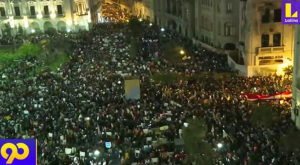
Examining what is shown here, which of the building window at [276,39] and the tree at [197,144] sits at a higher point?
the building window at [276,39]

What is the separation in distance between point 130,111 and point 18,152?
58.9 feet

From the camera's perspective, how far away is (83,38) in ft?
196

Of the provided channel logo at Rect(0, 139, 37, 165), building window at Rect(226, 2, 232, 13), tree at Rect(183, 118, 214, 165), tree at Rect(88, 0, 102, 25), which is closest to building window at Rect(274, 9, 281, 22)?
building window at Rect(226, 2, 232, 13)

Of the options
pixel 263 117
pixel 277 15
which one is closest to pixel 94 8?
pixel 277 15

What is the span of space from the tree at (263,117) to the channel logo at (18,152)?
17291 mm

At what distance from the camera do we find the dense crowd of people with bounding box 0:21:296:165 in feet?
86.7

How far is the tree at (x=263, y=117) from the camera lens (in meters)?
28.7

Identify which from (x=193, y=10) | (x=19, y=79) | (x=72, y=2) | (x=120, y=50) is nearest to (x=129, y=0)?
(x=72, y=2)

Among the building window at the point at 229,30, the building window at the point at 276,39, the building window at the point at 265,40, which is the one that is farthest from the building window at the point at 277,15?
the building window at the point at 229,30

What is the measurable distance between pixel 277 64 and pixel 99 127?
20753 millimetres

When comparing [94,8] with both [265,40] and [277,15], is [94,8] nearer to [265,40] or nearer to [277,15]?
[265,40]

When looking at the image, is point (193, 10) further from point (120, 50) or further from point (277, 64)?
point (277, 64)

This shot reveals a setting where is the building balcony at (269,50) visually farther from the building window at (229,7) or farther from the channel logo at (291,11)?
the channel logo at (291,11)

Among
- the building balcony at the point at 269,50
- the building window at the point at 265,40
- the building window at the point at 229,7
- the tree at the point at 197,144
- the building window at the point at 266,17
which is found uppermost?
the building window at the point at 229,7
